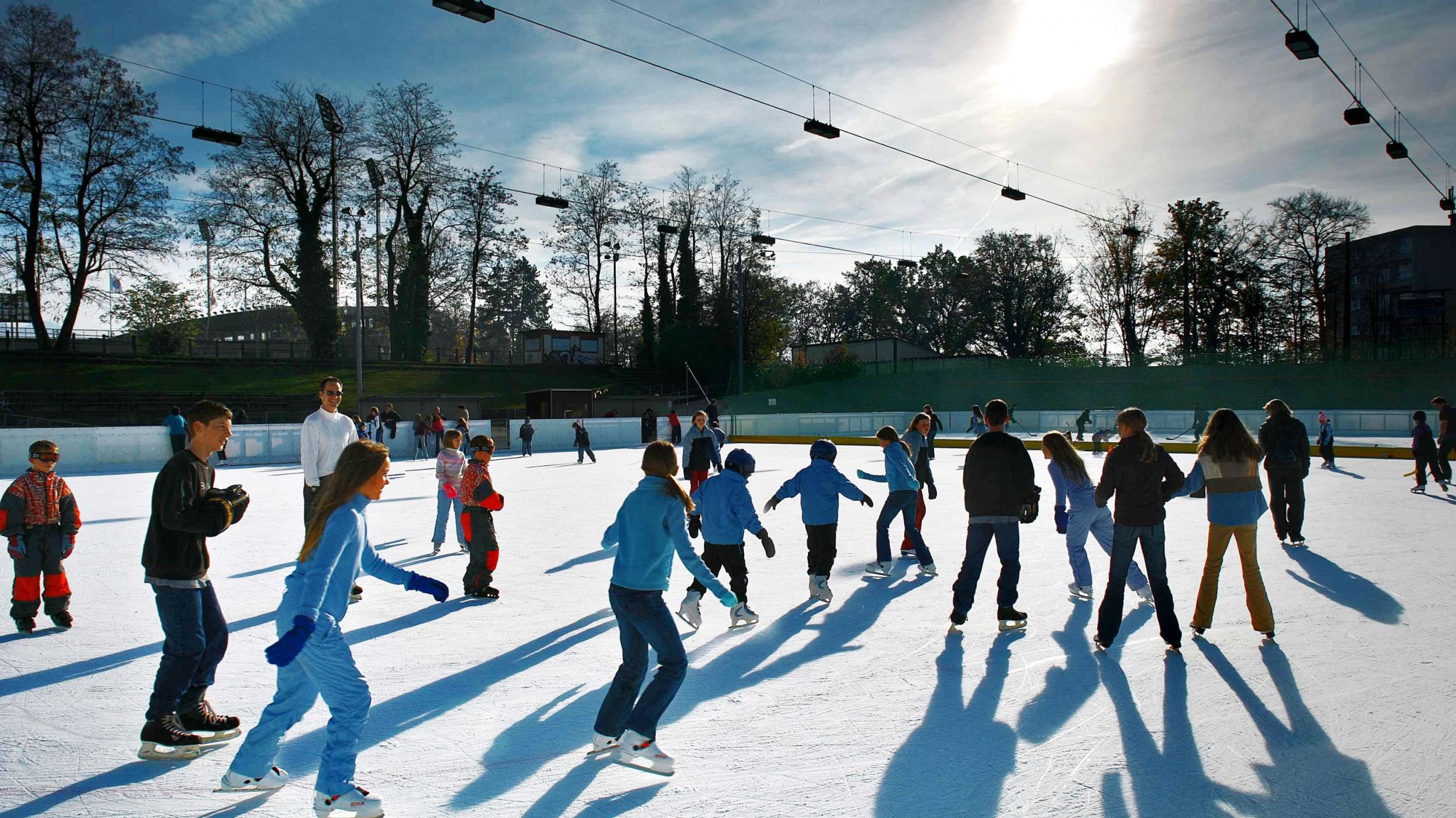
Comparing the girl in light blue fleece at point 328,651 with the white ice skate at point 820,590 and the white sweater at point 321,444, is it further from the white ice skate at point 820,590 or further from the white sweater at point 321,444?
the white ice skate at point 820,590

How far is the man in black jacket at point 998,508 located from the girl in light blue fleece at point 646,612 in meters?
2.50

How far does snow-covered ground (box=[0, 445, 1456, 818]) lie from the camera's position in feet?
11.1

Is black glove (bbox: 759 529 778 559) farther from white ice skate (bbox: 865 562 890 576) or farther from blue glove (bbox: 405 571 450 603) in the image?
blue glove (bbox: 405 571 450 603)

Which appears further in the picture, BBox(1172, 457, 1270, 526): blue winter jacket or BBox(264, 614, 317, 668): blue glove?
BBox(1172, 457, 1270, 526): blue winter jacket

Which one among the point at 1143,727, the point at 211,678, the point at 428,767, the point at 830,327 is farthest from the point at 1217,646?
the point at 830,327

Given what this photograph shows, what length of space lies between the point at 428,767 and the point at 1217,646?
468 centimetres

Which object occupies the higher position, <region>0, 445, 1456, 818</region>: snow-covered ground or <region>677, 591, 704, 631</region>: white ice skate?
<region>677, 591, 704, 631</region>: white ice skate

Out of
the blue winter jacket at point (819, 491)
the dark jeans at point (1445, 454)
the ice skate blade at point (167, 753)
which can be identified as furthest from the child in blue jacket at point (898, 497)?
the dark jeans at point (1445, 454)

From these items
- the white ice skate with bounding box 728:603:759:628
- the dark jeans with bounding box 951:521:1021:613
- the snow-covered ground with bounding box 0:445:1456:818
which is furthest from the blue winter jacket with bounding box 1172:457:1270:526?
the white ice skate with bounding box 728:603:759:628

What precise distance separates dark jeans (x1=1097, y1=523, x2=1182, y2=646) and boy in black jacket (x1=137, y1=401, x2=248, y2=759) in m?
4.80

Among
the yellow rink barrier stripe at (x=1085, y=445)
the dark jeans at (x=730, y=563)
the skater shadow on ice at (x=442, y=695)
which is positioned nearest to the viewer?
the skater shadow on ice at (x=442, y=695)

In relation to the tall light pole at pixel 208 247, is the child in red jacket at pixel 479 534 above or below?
below

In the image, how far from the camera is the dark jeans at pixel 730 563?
620 cm

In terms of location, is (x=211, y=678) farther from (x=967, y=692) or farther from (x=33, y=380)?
(x=33, y=380)
